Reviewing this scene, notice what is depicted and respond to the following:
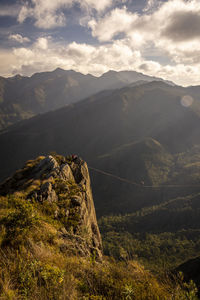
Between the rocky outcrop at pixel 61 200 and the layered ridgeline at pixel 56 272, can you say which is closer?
the layered ridgeline at pixel 56 272

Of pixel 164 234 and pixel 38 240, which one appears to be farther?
pixel 164 234

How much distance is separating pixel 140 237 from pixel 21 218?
389 ft

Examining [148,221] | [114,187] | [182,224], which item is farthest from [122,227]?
[114,187]

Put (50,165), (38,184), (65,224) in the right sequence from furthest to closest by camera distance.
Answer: (50,165) < (38,184) < (65,224)

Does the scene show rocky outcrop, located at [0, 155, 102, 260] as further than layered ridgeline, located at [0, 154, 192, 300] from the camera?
Yes

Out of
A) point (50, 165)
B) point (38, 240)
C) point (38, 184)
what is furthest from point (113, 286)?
point (50, 165)

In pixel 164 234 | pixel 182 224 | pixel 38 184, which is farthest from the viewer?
pixel 182 224

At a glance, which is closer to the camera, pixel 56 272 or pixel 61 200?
pixel 56 272

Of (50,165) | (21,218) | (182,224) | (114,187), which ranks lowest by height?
(182,224)

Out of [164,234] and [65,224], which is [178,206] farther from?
[65,224]

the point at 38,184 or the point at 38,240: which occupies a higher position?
the point at 38,184

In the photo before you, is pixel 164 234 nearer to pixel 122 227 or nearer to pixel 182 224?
pixel 182 224

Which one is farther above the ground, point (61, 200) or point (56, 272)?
point (56, 272)

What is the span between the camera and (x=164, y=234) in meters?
107
